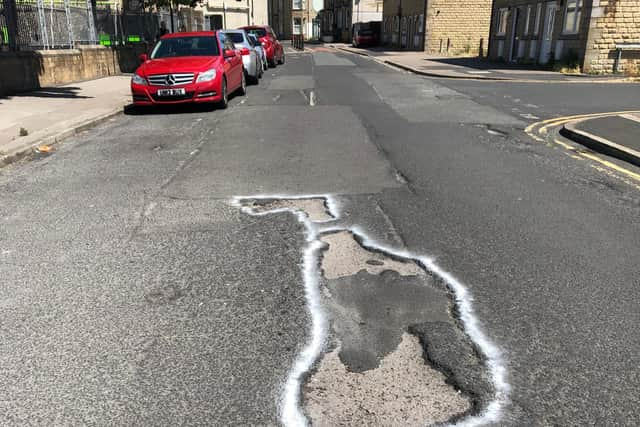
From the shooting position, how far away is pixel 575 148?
8875 mm

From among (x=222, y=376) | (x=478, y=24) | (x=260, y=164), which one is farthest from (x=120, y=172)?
(x=478, y=24)

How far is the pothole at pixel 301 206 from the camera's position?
545 centimetres

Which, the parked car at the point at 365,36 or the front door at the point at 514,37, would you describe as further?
the parked car at the point at 365,36

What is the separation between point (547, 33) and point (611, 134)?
19.0 m

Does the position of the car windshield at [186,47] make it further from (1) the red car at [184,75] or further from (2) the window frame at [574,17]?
(2) the window frame at [574,17]

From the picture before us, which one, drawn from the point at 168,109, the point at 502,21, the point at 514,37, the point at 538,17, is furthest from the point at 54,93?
the point at 502,21

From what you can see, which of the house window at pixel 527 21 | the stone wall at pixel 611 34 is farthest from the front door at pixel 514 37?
the stone wall at pixel 611 34

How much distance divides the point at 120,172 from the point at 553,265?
5.26 m

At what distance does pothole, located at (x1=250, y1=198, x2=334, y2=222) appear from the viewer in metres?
5.45

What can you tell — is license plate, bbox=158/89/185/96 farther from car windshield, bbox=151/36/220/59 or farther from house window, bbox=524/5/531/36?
house window, bbox=524/5/531/36

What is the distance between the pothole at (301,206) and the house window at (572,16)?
21.6 m

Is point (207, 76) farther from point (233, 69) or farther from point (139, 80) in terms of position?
point (233, 69)

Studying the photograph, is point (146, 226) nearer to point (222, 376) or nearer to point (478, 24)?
point (222, 376)

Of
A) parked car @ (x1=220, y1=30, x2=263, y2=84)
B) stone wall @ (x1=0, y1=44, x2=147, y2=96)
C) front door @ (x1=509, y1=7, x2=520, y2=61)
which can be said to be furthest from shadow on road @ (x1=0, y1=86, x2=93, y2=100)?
front door @ (x1=509, y1=7, x2=520, y2=61)
